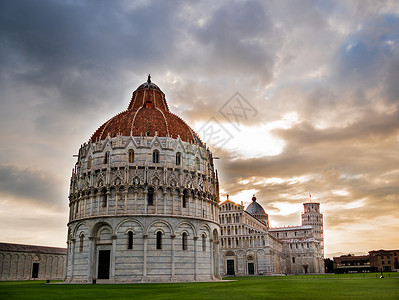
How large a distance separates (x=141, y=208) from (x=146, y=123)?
1293cm

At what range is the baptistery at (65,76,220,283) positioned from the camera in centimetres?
4778

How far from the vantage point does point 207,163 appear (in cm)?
5775

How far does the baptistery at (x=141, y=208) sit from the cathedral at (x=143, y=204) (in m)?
0.12

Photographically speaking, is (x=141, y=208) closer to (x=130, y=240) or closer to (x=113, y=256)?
(x=130, y=240)

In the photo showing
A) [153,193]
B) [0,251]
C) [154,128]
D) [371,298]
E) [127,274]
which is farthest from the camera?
[0,251]

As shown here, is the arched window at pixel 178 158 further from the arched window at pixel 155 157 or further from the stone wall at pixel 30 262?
the stone wall at pixel 30 262

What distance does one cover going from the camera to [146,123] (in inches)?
2181

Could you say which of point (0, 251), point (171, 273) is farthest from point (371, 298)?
point (0, 251)

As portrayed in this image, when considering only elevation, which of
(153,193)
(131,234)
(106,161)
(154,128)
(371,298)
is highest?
(154,128)

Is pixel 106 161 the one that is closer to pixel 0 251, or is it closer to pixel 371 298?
pixel 371 298

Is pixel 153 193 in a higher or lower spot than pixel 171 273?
higher

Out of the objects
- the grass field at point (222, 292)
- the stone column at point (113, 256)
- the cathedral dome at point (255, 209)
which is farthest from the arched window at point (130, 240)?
the cathedral dome at point (255, 209)

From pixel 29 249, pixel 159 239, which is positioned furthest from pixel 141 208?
pixel 29 249

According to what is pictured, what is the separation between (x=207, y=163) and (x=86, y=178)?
57.1 ft
